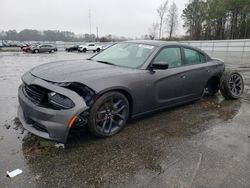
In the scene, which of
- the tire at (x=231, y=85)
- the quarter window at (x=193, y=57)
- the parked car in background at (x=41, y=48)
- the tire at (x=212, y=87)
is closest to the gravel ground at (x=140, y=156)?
the quarter window at (x=193, y=57)

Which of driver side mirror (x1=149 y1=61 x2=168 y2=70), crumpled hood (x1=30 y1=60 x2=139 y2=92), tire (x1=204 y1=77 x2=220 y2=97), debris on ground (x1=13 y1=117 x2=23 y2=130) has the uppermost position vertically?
driver side mirror (x1=149 y1=61 x2=168 y2=70)

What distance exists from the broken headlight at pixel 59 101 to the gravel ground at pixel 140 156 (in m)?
0.61

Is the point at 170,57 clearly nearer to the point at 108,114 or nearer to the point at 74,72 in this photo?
the point at 108,114

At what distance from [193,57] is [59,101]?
314 cm

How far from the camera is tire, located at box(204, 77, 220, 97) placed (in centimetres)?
528

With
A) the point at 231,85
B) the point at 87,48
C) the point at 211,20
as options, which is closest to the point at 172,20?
the point at 211,20

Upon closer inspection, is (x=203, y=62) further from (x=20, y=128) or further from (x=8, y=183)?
(x=8, y=183)

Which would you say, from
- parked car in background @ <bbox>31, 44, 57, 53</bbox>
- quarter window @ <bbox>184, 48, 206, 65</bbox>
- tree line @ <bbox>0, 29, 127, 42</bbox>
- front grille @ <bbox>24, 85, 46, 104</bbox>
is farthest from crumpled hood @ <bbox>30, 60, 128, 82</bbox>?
tree line @ <bbox>0, 29, 127, 42</bbox>

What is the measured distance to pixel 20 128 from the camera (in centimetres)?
339

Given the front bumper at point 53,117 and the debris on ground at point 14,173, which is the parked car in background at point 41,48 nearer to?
the front bumper at point 53,117

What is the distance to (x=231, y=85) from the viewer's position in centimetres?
537

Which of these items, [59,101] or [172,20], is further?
[172,20]

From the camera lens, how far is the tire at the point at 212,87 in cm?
528

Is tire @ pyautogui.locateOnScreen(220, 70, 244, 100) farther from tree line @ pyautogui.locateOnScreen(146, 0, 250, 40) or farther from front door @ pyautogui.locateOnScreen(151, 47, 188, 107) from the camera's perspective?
tree line @ pyautogui.locateOnScreen(146, 0, 250, 40)
